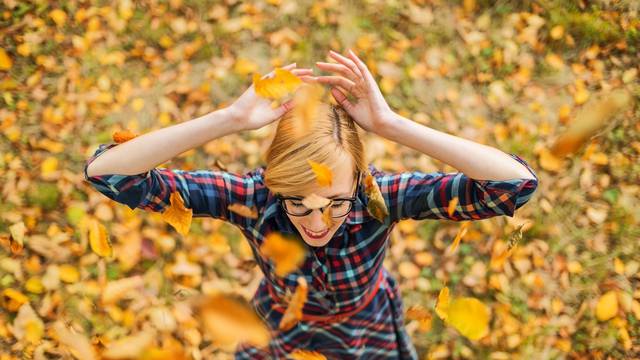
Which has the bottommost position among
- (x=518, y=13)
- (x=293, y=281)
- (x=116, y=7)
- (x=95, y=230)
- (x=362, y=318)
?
(x=95, y=230)

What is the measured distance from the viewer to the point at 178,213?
1.35 metres

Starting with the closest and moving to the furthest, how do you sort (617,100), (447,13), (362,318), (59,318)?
(362,318)
(59,318)
(617,100)
(447,13)

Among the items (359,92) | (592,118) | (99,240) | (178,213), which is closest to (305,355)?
(178,213)

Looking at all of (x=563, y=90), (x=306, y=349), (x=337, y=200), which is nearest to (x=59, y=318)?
(x=306, y=349)

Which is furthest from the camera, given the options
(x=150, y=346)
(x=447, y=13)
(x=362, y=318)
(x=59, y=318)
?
(x=447, y=13)

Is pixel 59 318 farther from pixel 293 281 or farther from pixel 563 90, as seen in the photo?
pixel 563 90

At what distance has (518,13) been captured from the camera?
288 centimetres

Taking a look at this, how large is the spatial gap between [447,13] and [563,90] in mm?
726

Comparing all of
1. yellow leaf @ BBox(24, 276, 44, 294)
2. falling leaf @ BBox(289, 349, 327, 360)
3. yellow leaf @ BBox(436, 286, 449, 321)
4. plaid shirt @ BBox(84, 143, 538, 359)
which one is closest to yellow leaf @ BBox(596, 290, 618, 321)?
yellow leaf @ BBox(436, 286, 449, 321)

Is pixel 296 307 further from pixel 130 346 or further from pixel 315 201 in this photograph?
pixel 130 346

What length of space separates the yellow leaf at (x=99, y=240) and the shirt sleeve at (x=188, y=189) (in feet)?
3.44

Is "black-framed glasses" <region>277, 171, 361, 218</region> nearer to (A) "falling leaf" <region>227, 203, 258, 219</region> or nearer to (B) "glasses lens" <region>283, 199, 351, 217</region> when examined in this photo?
(B) "glasses lens" <region>283, 199, 351, 217</region>

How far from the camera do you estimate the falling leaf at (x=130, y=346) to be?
1.71m

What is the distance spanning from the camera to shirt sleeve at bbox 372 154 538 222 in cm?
123
